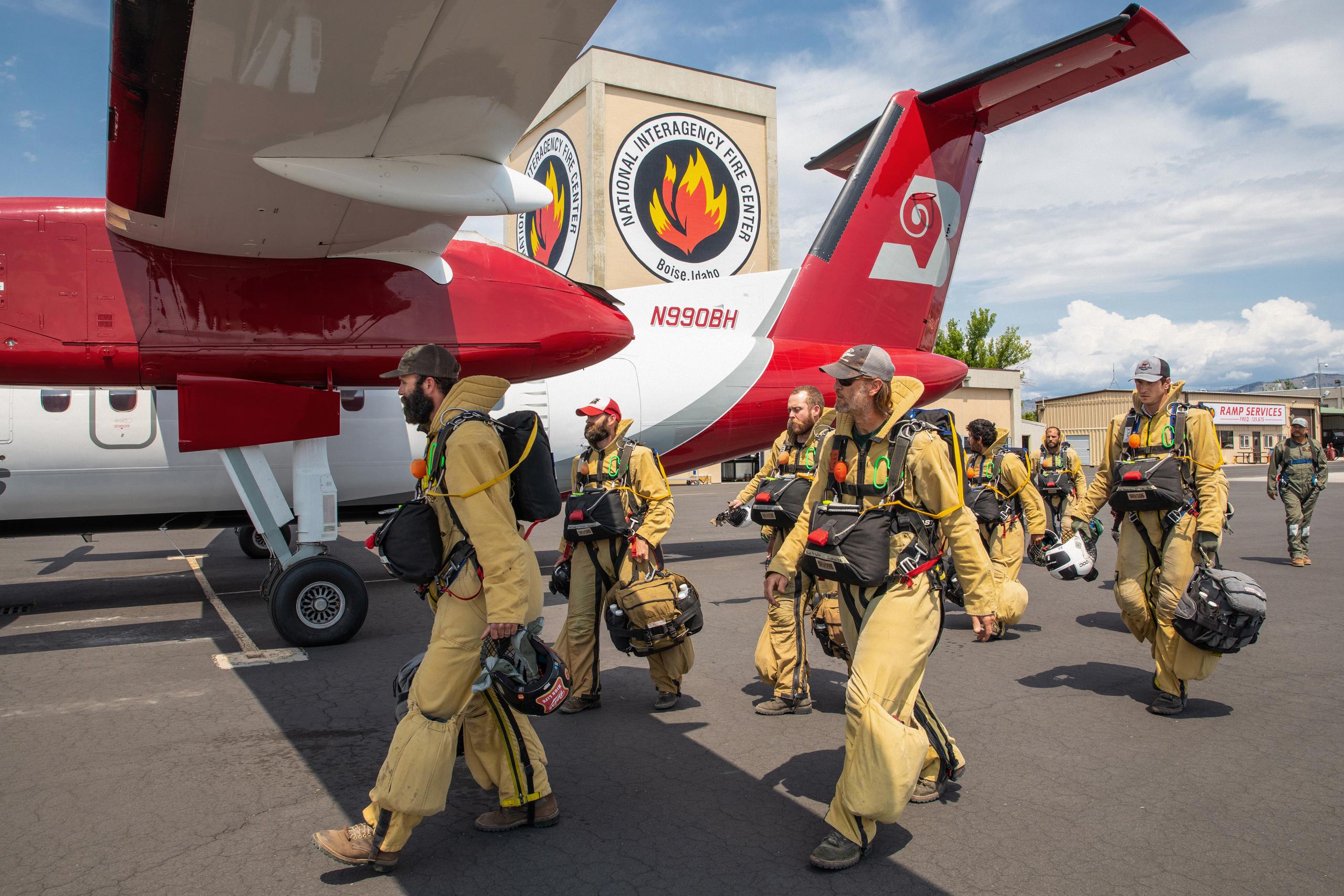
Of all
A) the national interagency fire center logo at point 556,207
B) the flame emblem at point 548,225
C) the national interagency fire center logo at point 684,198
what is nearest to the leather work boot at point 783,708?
the national interagency fire center logo at point 684,198

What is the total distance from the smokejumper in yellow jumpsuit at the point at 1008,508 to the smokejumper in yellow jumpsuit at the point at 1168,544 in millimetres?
1850

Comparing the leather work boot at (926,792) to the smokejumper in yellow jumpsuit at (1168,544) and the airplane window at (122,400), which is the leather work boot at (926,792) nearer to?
the smokejumper in yellow jumpsuit at (1168,544)

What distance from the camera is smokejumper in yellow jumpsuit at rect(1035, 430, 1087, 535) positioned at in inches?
403

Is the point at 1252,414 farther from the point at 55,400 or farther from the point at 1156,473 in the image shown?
the point at 55,400

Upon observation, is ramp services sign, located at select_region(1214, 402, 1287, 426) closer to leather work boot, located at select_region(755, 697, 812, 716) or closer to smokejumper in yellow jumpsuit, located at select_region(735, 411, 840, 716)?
smokejumper in yellow jumpsuit, located at select_region(735, 411, 840, 716)

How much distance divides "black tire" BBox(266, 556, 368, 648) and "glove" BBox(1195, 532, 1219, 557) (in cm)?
599

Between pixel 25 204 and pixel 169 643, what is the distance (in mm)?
3701

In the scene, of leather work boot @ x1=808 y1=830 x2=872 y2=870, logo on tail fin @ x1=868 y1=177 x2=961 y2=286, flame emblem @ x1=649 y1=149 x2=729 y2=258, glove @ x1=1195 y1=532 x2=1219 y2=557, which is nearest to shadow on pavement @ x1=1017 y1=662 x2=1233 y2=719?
glove @ x1=1195 y1=532 x2=1219 y2=557

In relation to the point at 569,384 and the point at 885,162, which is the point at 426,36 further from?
the point at 885,162

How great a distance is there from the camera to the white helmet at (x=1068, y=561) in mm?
4875

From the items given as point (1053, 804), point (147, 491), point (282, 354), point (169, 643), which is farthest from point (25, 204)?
point (1053, 804)

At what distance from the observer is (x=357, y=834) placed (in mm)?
3119

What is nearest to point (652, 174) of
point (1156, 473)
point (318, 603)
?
point (318, 603)

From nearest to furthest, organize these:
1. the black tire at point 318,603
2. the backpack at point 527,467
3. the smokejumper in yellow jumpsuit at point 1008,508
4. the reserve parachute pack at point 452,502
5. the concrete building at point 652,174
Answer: the reserve parachute pack at point 452,502 → the backpack at point 527,467 → the black tire at point 318,603 → the smokejumper in yellow jumpsuit at point 1008,508 → the concrete building at point 652,174
